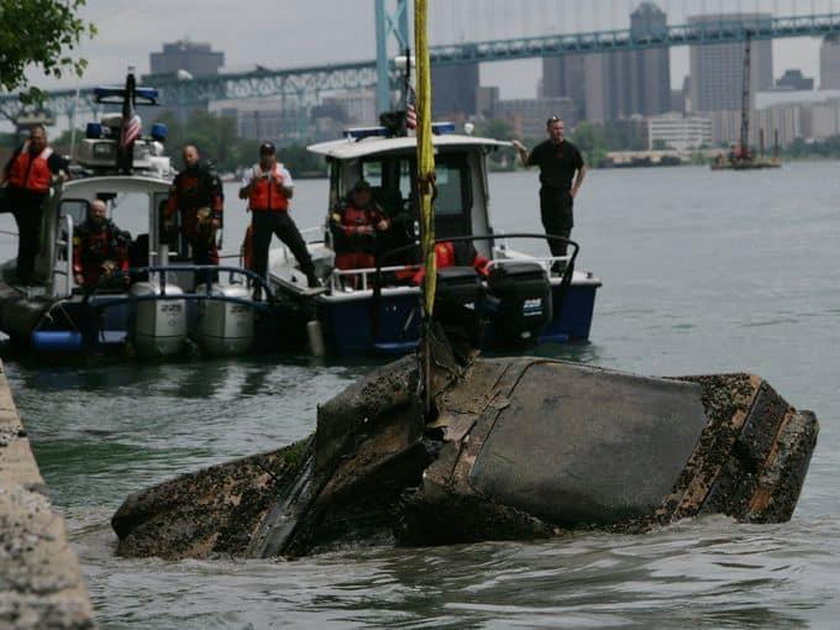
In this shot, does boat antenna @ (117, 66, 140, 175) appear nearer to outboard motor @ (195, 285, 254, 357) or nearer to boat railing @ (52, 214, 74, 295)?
boat railing @ (52, 214, 74, 295)

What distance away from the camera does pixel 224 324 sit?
827 inches

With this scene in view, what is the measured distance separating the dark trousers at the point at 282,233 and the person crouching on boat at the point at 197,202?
42 cm

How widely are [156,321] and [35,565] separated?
16.0 meters

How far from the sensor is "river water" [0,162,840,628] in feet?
24.8

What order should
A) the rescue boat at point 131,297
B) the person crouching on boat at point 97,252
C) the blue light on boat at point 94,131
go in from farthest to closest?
the blue light on boat at point 94,131 → the person crouching on boat at point 97,252 → the rescue boat at point 131,297

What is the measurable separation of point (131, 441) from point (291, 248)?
616 cm

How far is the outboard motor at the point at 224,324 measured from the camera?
2097cm

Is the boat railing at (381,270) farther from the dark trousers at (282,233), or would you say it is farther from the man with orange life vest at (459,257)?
the dark trousers at (282,233)

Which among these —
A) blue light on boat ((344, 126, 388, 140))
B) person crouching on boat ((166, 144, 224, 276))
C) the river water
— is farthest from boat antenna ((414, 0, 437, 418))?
blue light on boat ((344, 126, 388, 140))

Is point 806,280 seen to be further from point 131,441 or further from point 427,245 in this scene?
point 427,245

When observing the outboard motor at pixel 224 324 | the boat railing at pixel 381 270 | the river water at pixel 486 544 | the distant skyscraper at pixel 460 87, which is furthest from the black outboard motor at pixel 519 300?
the distant skyscraper at pixel 460 87

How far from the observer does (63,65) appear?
887 inches

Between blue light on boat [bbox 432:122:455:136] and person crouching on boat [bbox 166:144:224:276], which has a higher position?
blue light on boat [bbox 432:122:455:136]

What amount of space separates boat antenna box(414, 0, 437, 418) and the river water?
0.87 meters
